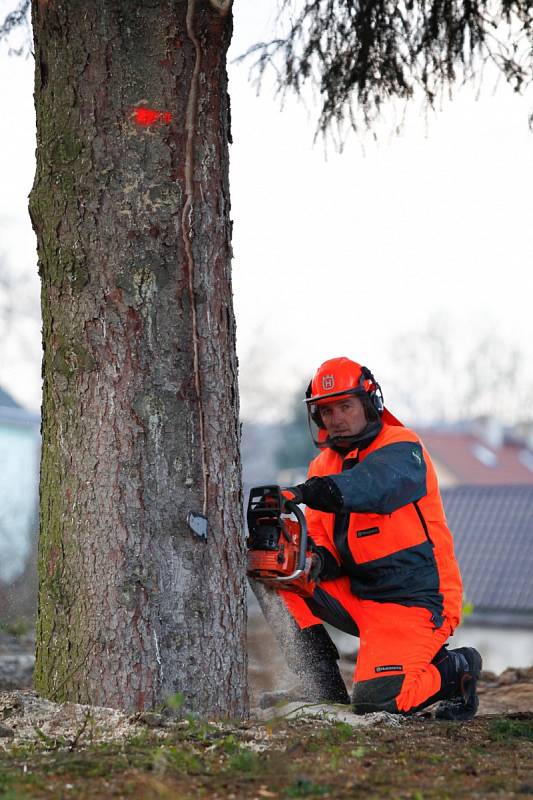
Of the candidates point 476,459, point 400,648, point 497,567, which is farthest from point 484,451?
point 400,648

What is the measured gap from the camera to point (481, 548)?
28.7m

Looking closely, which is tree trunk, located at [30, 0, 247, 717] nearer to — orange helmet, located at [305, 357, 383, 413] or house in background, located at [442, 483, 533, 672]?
orange helmet, located at [305, 357, 383, 413]

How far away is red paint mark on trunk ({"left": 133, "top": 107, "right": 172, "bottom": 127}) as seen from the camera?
366cm

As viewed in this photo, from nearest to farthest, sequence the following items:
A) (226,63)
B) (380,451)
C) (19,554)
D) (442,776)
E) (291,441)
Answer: (442,776) → (226,63) → (380,451) → (19,554) → (291,441)

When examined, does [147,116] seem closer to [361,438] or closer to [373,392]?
[373,392]

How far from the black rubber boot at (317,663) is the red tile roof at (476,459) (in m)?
40.3

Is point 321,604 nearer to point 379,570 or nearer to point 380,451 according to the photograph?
point 379,570

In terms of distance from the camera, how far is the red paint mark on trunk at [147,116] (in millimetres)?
3656

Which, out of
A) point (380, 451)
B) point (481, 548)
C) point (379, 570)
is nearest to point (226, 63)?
point (380, 451)

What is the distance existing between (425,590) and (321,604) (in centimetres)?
55

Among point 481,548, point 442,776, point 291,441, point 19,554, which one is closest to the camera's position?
point 442,776

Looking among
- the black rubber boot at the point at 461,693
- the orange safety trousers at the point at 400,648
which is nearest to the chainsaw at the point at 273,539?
the orange safety trousers at the point at 400,648

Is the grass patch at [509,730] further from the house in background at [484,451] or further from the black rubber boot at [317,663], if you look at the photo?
the house in background at [484,451]

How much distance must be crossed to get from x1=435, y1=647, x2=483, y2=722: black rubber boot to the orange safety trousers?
127 mm
